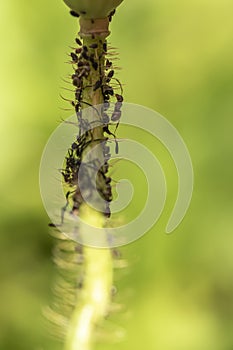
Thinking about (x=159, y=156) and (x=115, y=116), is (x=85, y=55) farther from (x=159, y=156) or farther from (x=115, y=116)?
(x=159, y=156)

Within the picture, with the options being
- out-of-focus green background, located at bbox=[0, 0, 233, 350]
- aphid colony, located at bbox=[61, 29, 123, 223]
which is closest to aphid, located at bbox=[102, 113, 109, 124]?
aphid colony, located at bbox=[61, 29, 123, 223]

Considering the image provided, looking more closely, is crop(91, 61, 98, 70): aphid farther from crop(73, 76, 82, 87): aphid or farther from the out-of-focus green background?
the out-of-focus green background

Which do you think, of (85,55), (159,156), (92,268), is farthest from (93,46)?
(159,156)

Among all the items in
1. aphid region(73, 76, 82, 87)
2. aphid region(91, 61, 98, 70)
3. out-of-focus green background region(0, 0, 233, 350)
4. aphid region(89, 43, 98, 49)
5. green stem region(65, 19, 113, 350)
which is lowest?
green stem region(65, 19, 113, 350)

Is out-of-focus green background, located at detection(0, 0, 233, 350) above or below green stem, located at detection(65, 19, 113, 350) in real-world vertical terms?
above

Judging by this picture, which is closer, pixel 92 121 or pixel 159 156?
pixel 92 121

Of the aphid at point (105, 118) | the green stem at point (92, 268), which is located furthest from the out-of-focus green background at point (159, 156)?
the aphid at point (105, 118)
